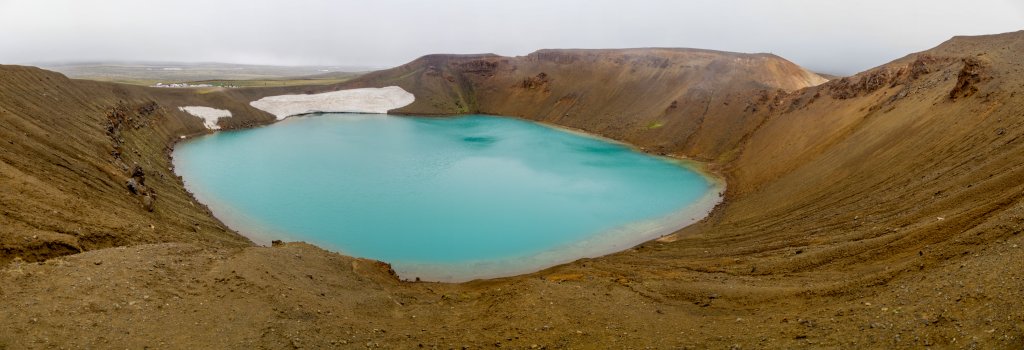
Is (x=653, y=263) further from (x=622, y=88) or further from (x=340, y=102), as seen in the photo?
(x=340, y=102)

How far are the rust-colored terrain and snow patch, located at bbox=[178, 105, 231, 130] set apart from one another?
901 inches

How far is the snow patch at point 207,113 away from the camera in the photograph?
186 feet

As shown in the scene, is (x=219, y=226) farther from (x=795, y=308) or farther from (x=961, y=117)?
(x=961, y=117)

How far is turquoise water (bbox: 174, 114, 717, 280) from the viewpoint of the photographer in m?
22.1

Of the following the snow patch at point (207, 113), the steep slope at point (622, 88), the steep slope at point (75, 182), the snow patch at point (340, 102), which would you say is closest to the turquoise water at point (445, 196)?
the steep slope at point (75, 182)

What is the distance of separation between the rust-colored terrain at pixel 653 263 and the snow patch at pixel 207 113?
22.9m

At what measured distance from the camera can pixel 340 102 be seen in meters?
76.0

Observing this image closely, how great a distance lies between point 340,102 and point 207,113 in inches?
795

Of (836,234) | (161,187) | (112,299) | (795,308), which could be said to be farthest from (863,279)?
(161,187)

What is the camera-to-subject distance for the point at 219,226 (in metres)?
22.2

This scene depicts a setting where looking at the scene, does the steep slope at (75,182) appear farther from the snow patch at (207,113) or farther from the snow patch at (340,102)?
the snow patch at (340,102)

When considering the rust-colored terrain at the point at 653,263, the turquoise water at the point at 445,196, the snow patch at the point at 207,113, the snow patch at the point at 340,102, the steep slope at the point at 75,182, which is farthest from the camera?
the snow patch at the point at 340,102

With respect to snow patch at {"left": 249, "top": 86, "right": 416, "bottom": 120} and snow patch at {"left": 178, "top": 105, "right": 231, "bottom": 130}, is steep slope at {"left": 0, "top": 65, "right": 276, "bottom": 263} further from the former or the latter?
snow patch at {"left": 249, "top": 86, "right": 416, "bottom": 120}

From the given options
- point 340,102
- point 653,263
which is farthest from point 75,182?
point 340,102
